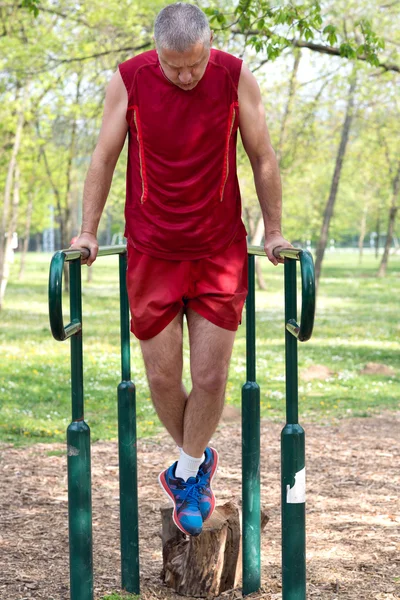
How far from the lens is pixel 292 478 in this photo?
9.86 ft

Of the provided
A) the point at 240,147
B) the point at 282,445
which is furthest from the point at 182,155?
the point at 240,147

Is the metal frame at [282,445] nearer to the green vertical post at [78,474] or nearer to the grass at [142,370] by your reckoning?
the green vertical post at [78,474]

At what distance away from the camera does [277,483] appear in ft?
19.4

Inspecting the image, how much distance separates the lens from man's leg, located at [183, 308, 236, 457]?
132 inches

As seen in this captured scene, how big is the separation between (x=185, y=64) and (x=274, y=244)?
0.72 m

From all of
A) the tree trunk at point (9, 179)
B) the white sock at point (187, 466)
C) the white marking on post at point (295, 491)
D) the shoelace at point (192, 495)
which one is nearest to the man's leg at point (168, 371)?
the white sock at point (187, 466)

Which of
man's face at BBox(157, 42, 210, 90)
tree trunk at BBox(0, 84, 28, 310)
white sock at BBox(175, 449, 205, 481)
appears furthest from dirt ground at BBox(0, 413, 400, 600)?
tree trunk at BBox(0, 84, 28, 310)

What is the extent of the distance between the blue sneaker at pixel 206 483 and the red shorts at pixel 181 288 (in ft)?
2.00

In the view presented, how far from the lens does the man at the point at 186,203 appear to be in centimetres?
319

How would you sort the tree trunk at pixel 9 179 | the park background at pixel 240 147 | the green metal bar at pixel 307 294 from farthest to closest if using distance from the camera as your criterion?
1. the tree trunk at pixel 9 179
2. the park background at pixel 240 147
3. the green metal bar at pixel 307 294

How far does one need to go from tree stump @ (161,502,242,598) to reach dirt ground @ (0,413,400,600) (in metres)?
0.06

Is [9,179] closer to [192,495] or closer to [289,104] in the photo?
A: [289,104]

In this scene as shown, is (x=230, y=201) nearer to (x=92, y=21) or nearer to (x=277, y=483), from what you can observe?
(x=277, y=483)

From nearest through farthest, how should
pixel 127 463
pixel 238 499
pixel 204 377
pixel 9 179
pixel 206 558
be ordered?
pixel 204 377 → pixel 127 463 → pixel 206 558 → pixel 238 499 → pixel 9 179
